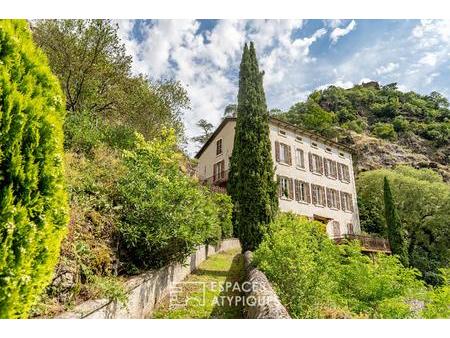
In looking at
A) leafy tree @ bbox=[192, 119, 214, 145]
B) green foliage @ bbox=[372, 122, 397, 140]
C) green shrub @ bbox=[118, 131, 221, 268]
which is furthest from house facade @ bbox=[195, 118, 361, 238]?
green shrub @ bbox=[118, 131, 221, 268]

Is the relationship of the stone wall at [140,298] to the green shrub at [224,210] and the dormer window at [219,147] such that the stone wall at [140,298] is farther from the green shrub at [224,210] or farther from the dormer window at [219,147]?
the dormer window at [219,147]

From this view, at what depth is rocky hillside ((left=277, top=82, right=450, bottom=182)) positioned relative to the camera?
109 ft

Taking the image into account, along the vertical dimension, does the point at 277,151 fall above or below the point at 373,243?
above

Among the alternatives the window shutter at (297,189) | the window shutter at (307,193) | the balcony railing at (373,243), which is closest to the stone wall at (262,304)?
the window shutter at (297,189)

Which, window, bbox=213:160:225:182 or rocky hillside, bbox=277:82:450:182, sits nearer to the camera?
window, bbox=213:160:225:182

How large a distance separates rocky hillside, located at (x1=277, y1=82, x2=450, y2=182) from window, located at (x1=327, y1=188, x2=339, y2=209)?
945 cm

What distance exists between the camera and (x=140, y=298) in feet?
15.7

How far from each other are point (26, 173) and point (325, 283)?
17.4 feet

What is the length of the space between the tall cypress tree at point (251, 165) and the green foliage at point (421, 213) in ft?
Answer: 53.0

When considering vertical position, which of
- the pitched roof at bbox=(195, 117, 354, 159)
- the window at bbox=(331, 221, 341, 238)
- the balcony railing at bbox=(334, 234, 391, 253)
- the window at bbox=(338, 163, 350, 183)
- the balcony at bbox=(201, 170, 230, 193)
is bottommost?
the balcony railing at bbox=(334, 234, 391, 253)

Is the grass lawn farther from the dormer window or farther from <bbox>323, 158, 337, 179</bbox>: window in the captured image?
<bbox>323, 158, 337, 179</bbox>: window

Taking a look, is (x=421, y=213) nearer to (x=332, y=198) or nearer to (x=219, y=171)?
(x=332, y=198)

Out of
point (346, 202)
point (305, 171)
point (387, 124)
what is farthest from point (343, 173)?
point (387, 124)

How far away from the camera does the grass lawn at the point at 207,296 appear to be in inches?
200
